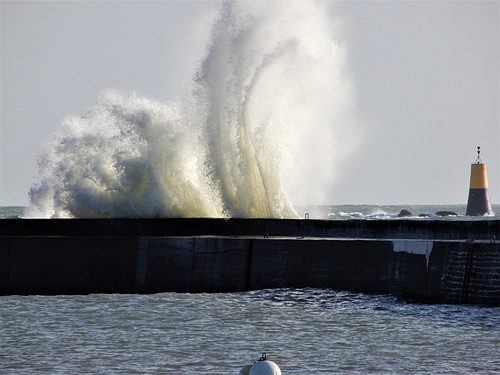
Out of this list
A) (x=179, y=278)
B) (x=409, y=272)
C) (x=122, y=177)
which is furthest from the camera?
(x=122, y=177)

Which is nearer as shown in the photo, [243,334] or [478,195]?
Answer: [243,334]

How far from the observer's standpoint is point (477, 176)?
54.7 metres

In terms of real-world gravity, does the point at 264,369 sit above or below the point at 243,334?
above

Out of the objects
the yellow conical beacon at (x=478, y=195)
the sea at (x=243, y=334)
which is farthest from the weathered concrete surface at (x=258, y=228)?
the yellow conical beacon at (x=478, y=195)

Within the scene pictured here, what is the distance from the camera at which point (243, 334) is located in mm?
12680

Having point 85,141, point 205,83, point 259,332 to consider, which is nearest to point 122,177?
point 85,141

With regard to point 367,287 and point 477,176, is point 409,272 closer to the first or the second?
point 367,287

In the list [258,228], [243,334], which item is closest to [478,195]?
[258,228]

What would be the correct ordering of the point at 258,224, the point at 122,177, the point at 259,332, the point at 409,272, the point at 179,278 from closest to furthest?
the point at 259,332 < the point at 409,272 < the point at 179,278 < the point at 258,224 < the point at 122,177

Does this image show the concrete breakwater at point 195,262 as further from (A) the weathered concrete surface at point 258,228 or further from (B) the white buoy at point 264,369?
(B) the white buoy at point 264,369

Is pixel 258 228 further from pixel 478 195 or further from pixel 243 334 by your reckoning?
pixel 478 195

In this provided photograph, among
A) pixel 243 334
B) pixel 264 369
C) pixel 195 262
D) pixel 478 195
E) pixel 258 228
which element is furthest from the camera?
pixel 478 195

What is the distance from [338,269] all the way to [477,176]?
41149mm

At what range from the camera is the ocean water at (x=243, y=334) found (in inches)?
416
